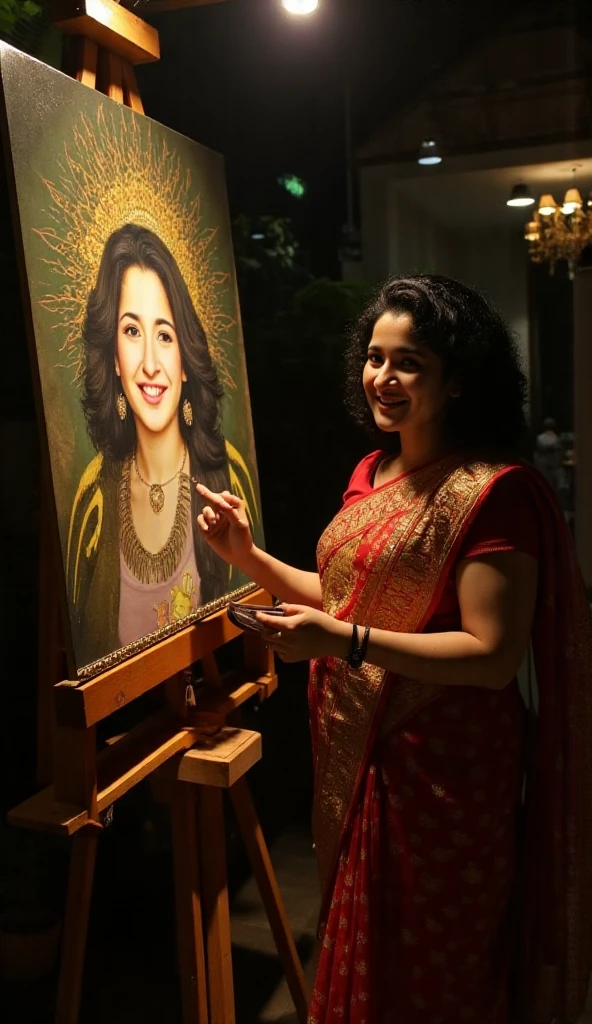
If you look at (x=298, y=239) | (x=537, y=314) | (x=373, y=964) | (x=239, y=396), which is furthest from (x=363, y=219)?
(x=373, y=964)

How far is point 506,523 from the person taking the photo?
140cm

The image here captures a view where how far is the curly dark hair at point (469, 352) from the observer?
146 centimetres

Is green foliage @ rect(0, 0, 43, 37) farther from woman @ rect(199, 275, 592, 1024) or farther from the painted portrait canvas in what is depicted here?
woman @ rect(199, 275, 592, 1024)

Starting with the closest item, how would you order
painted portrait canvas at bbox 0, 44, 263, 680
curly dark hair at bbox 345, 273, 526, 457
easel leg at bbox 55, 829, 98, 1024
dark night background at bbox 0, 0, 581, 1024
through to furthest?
painted portrait canvas at bbox 0, 44, 263, 680 → curly dark hair at bbox 345, 273, 526, 457 → easel leg at bbox 55, 829, 98, 1024 → dark night background at bbox 0, 0, 581, 1024

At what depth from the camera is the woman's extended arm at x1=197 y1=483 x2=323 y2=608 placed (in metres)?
1.74

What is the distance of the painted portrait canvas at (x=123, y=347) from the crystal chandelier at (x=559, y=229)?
1.09 metres

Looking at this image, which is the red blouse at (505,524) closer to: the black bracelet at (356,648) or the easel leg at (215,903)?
the black bracelet at (356,648)

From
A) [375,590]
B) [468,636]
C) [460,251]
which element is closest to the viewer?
[468,636]

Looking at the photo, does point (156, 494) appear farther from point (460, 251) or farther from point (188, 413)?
point (460, 251)

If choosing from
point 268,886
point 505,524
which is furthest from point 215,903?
point 505,524

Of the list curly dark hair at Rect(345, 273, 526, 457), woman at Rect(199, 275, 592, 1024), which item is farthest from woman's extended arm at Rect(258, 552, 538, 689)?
curly dark hair at Rect(345, 273, 526, 457)

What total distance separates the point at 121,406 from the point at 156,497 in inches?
7.2

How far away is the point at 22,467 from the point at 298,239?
3.87 ft

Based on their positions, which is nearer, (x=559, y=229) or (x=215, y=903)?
(x=215, y=903)
